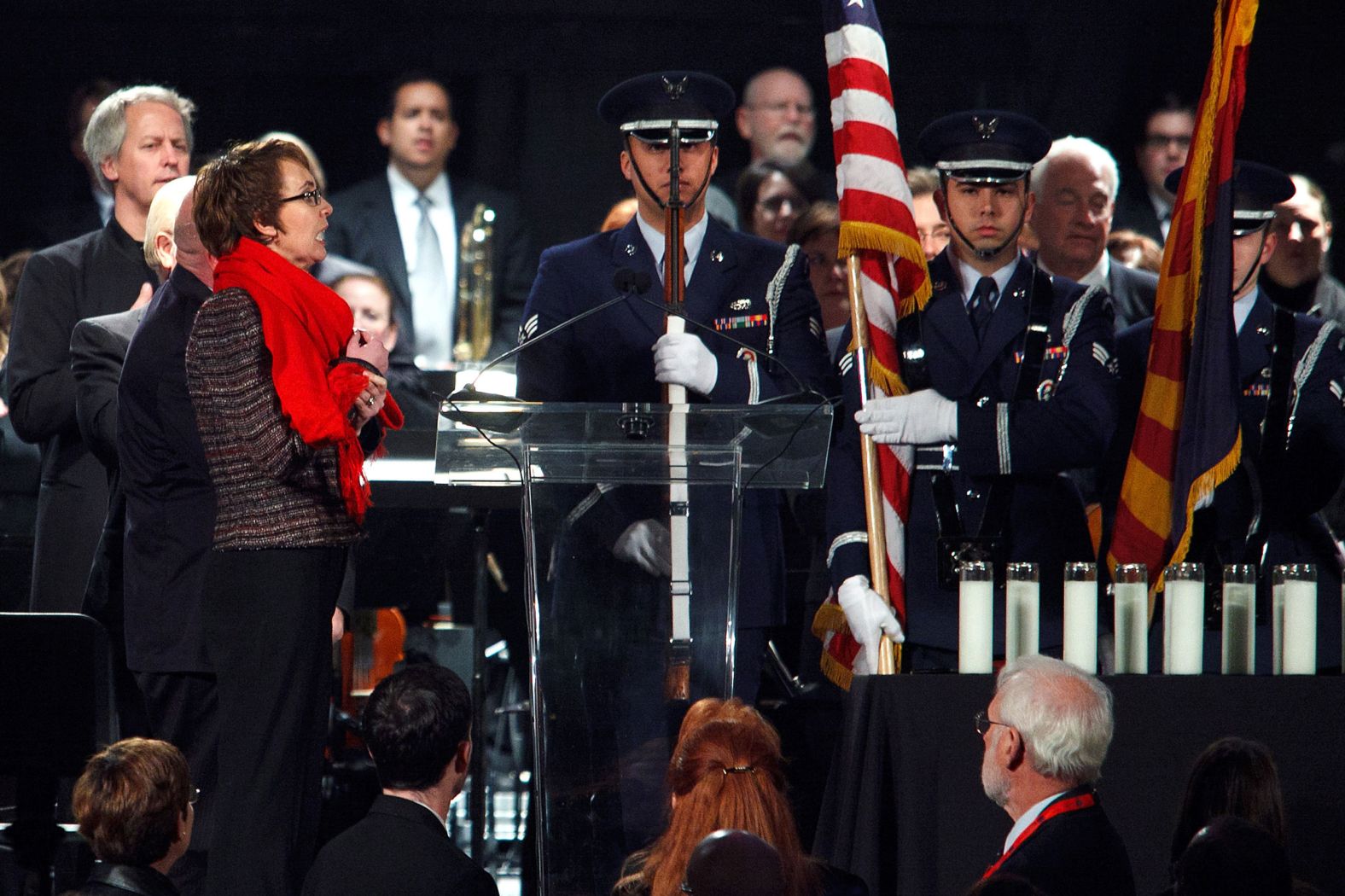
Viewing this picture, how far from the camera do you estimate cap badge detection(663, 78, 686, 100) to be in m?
4.05

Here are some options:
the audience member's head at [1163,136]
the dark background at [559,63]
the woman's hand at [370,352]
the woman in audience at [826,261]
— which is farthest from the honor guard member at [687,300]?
the audience member's head at [1163,136]

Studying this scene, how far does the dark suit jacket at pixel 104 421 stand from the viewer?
13.2ft

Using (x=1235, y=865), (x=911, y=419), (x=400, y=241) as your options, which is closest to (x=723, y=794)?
(x=1235, y=865)

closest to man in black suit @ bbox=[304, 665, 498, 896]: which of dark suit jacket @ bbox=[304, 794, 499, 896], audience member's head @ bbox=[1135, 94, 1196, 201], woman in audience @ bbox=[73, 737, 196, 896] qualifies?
dark suit jacket @ bbox=[304, 794, 499, 896]

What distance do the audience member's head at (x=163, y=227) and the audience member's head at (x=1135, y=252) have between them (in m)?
3.53

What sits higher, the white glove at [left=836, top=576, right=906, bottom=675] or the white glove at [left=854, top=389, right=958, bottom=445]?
the white glove at [left=854, top=389, right=958, bottom=445]

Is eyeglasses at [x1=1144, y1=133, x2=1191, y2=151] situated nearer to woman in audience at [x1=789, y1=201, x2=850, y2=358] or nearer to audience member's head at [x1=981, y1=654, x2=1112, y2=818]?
woman in audience at [x1=789, y1=201, x2=850, y2=358]

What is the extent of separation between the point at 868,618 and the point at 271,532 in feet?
4.23

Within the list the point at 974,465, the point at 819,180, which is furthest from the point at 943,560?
the point at 819,180

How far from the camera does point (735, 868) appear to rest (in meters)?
1.97

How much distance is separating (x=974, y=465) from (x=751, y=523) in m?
0.49

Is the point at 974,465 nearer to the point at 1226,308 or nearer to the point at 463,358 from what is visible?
the point at 1226,308

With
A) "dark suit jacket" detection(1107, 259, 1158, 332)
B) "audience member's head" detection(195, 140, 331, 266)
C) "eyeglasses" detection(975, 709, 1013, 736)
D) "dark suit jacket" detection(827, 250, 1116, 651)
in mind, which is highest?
"dark suit jacket" detection(1107, 259, 1158, 332)

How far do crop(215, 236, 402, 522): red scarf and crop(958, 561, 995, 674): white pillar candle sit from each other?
1.19m
